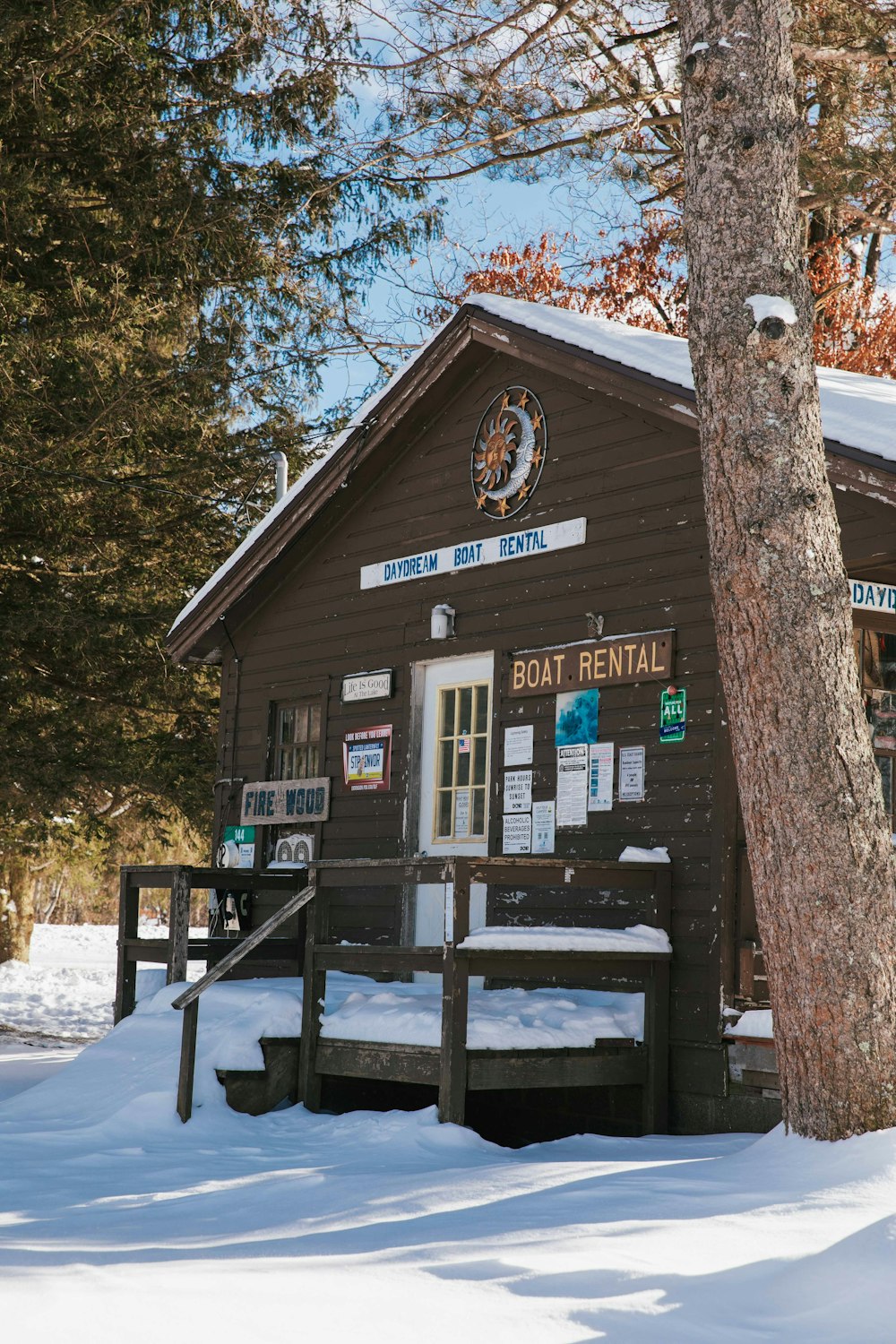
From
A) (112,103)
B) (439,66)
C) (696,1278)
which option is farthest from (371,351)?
(696,1278)

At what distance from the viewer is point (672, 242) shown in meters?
22.3

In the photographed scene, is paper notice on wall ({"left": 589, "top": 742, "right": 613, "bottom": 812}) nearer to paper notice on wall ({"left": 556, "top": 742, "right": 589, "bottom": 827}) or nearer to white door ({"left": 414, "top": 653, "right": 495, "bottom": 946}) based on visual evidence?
paper notice on wall ({"left": 556, "top": 742, "right": 589, "bottom": 827})

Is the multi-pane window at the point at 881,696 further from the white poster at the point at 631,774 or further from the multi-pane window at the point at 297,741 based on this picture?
the multi-pane window at the point at 297,741

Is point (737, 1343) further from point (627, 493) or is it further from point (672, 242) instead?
point (672, 242)

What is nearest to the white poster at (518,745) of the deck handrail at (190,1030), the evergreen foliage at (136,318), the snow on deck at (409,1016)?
the snow on deck at (409,1016)

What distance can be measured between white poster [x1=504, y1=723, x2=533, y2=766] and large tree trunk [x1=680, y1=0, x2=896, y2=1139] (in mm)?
3249

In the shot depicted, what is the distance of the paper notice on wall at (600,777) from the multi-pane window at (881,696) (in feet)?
5.52

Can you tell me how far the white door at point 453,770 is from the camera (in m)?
10.4

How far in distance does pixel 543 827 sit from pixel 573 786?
0.39m

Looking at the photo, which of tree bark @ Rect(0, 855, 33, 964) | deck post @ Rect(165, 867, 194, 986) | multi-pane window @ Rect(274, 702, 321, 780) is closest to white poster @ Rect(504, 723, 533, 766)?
deck post @ Rect(165, 867, 194, 986)

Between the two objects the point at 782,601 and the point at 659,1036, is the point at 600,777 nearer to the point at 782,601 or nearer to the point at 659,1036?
the point at 659,1036

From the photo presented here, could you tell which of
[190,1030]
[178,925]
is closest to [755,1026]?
[190,1030]

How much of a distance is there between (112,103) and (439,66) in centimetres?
445

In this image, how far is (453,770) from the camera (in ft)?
35.2
